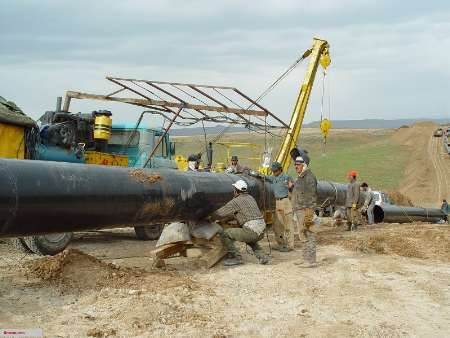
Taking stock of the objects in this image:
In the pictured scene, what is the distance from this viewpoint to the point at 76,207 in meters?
6.55

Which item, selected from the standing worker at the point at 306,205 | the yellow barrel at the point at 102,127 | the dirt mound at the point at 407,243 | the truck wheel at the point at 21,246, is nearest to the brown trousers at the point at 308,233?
the standing worker at the point at 306,205

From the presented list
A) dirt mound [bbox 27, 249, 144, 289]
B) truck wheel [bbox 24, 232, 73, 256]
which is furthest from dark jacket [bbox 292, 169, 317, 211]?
truck wheel [bbox 24, 232, 73, 256]

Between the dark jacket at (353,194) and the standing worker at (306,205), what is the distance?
640 cm

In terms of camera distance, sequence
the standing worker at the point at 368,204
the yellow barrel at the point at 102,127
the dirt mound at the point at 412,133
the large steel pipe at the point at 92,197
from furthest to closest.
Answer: the dirt mound at the point at 412,133 < the standing worker at the point at 368,204 < the yellow barrel at the point at 102,127 < the large steel pipe at the point at 92,197

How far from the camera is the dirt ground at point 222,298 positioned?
556 centimetres

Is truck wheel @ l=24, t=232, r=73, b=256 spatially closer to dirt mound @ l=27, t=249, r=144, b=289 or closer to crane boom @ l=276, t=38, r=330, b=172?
dirt mound @ l=27, t=249, r=144, b=289

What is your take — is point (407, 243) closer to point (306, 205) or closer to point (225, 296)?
point (306, 205)

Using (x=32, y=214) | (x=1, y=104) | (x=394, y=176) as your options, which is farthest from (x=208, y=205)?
(x=394, y=176)

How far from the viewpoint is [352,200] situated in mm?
15164

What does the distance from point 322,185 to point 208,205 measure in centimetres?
757

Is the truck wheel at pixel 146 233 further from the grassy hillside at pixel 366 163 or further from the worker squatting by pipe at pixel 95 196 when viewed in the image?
the grassy hillside at pixel 366 163

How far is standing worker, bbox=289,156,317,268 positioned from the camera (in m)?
8.86

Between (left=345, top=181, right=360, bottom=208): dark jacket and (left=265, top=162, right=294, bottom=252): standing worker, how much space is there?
436cm

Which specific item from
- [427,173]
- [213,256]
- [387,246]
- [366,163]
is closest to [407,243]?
[387,246]
